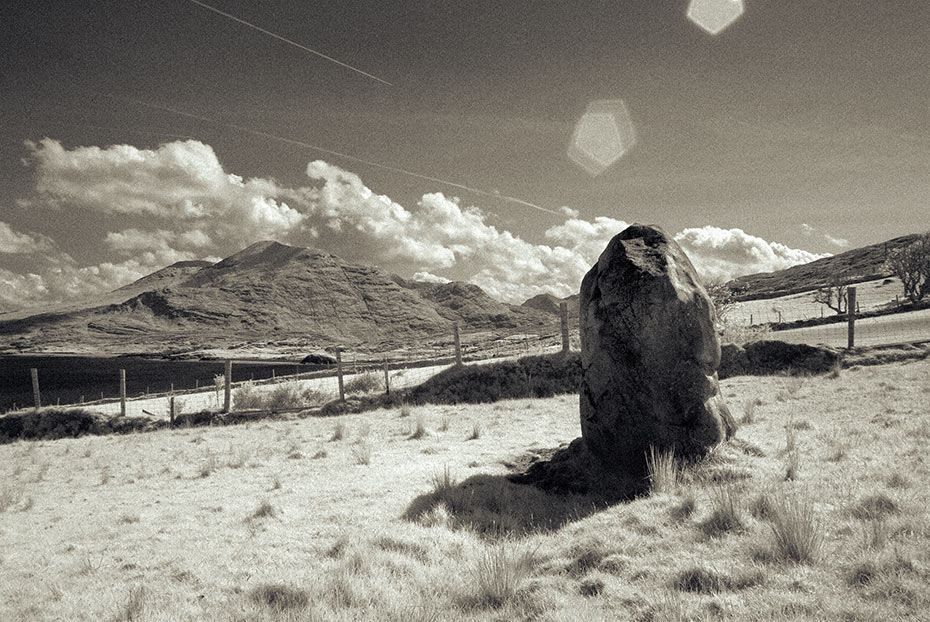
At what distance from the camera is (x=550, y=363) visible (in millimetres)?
16906

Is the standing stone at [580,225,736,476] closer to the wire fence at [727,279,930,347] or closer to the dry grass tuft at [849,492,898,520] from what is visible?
the dry grass tuft at [849,492,898,520]

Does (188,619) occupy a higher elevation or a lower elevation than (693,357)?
lower

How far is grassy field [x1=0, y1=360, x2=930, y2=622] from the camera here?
3.35 meters

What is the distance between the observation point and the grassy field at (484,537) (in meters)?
3.35

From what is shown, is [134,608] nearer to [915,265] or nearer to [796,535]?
[796,535]

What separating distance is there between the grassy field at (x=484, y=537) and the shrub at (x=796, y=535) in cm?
1

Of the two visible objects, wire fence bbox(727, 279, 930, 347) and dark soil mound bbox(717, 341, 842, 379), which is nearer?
dark soil mound bbox(717, 341, 842, 379)

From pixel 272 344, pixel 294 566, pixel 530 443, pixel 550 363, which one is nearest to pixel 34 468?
pixel 294 566

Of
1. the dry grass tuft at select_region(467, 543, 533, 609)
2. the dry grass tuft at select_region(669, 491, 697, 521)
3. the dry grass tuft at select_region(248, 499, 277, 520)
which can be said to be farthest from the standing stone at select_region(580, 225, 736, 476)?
the dry grass tuft at select_region(248, 499, 277, 520)

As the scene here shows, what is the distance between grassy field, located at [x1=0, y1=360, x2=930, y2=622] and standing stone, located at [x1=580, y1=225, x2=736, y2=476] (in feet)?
1.95

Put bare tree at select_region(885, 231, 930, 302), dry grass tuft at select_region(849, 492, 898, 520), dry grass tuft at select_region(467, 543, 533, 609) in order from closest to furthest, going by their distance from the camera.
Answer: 1. dry grass tuft at select_region(467, 543, 533, 609)
2. dry grass tuft at select_region(849, 492, 898, 520)
3. bare tree at select_region(885, 231, 930, 302)

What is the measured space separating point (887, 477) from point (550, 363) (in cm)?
1199

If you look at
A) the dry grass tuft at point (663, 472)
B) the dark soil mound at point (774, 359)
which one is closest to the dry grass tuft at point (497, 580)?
the dry grass tuft at point (663, 472)

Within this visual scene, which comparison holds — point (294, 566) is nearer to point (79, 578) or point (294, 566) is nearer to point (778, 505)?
point (79, 578)
